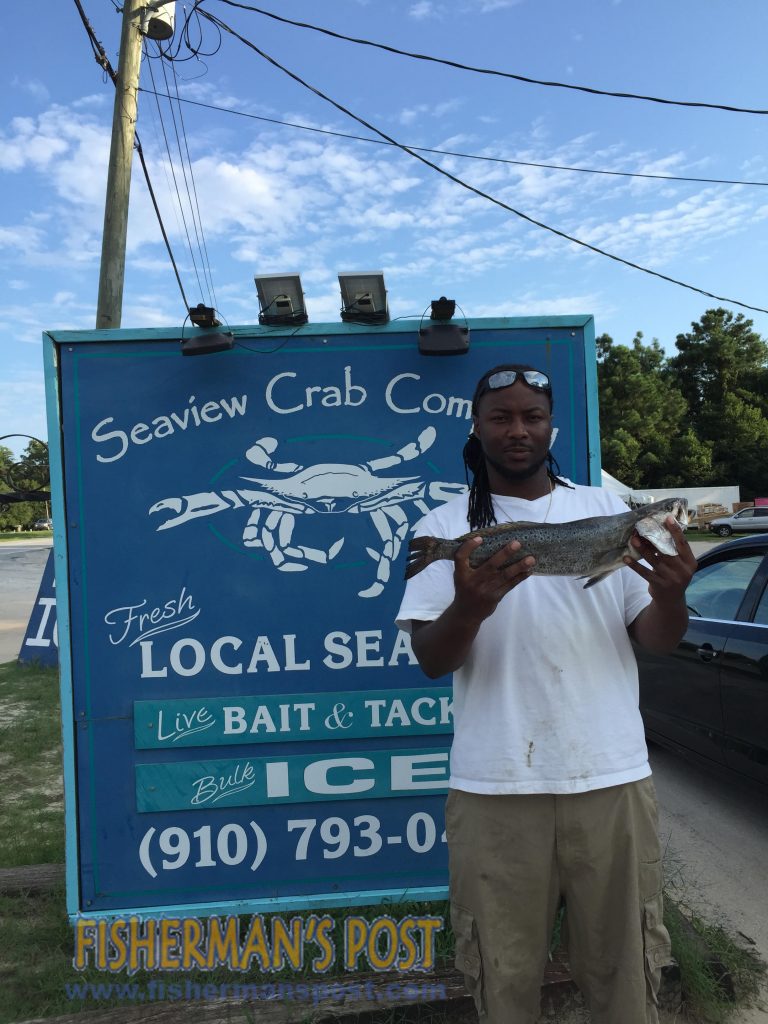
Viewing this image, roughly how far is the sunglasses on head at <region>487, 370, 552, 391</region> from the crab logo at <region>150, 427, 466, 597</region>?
961mm

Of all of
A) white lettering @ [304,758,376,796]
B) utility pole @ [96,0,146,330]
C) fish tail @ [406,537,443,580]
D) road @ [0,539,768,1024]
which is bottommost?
road @ [0,539,768,1024]

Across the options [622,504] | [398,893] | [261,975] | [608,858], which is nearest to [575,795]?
[608,858]

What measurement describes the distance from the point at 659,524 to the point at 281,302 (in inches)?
68.0

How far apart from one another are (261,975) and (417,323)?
2.47 meters

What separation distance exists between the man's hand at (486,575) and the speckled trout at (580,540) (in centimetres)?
3

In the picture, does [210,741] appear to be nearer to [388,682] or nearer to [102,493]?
[388,682]

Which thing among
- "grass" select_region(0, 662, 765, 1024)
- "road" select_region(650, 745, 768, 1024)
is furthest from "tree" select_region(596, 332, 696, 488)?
"grass" select_region(0, 662, 765, 1024)

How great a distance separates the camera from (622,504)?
2043 mm

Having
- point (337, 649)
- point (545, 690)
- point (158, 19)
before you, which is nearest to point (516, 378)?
point (545, 690)

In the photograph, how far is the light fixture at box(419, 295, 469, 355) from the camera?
277 centimetres

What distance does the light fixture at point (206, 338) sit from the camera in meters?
2.72

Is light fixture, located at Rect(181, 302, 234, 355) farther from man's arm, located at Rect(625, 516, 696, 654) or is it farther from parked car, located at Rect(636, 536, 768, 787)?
parked car, located at Rect(636, 536, 768, 787)

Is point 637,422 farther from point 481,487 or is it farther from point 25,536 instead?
point 25,536

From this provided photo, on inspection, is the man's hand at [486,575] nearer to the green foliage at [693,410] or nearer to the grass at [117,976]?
the grass at [117,976]
